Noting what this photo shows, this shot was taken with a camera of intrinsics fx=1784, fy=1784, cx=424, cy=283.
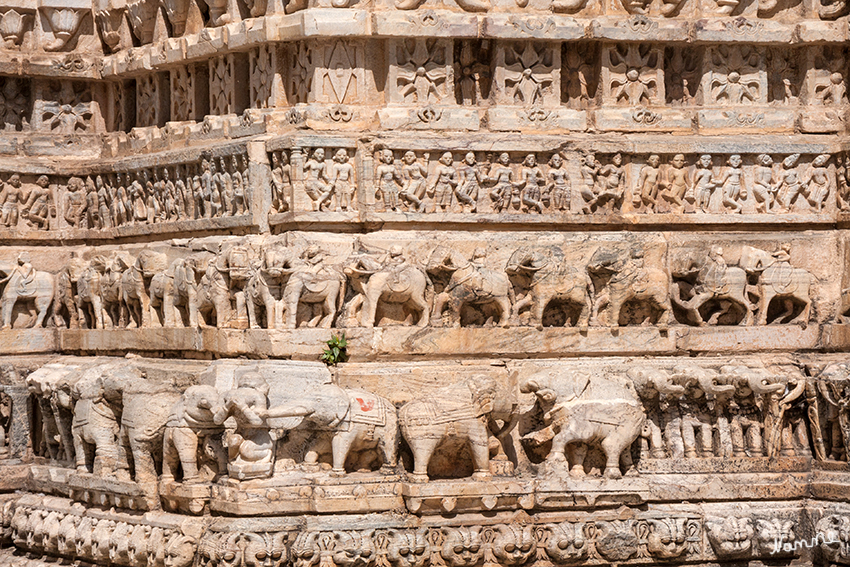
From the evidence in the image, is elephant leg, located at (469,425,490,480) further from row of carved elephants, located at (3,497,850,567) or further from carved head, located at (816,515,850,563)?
carved head, located at (816,515,850,563)

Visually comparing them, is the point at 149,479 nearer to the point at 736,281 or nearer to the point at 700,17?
the point at 736,281

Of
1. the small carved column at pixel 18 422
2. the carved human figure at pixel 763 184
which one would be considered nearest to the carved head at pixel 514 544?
the carved human figure at pixel 763 184

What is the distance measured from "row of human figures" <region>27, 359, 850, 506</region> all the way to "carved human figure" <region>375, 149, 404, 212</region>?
1797 millimetres

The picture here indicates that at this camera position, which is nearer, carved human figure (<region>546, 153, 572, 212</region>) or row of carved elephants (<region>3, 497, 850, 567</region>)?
row of carved elephants (<region>3, 497, 850, 567</region>)

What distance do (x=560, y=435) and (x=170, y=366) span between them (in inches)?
150

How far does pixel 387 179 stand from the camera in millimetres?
15922

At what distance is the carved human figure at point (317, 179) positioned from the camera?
15844mm

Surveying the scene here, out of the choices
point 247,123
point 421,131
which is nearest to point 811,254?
point 421,131

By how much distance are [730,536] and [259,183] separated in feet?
17.3

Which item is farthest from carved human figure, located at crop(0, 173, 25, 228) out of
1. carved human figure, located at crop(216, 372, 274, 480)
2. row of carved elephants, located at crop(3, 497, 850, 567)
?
carved human figure, located at crop(216, 372, 274, 480)

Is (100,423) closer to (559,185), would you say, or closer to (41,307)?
(41,307)

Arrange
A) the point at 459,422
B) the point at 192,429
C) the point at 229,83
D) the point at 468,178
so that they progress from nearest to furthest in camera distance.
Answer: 1. the point at 459,422
2. the point at 192,429
3. the point at 468,178
4. the point at 229,83

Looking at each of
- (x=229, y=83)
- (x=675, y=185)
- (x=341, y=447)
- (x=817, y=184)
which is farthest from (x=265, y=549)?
(x=817, y=184)

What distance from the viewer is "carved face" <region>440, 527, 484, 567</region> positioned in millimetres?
14844
